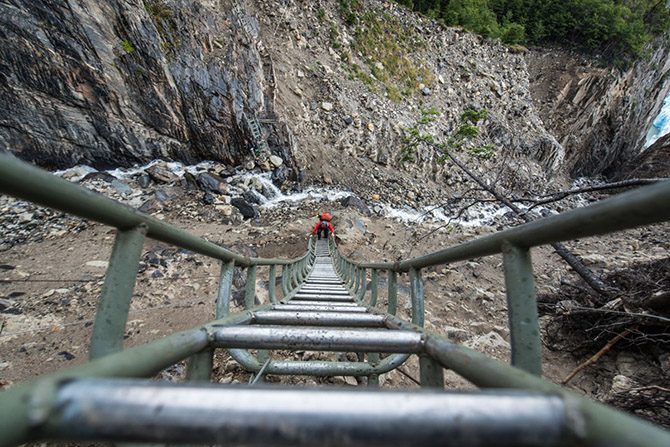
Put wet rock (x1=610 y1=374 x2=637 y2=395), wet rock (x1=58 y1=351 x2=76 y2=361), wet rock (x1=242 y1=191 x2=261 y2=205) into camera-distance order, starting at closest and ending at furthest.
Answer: wet rock (x1=610 y1=374 x2=637 y2=395) < wet rock (x1=58 y1=351 x2=76 y2=361) < wet rock (x1=242 y1=191 x2=261 y2=205)

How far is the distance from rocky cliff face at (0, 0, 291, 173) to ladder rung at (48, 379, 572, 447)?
1041cm

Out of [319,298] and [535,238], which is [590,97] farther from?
[535,238]

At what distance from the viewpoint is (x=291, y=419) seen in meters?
0.40

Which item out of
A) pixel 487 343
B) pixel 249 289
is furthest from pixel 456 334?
pixel 249 289

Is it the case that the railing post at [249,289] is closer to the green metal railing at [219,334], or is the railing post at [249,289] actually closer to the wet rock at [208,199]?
the green metal railing at [219,334]

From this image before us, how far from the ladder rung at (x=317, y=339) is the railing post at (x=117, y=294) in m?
0.30

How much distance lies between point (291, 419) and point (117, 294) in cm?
69

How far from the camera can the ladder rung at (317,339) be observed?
1.00 meters

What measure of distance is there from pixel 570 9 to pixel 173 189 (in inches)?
1271

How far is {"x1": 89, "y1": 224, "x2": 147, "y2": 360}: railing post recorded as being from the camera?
0.74 metres

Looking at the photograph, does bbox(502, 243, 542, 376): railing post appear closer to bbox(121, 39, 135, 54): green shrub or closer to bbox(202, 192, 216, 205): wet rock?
bbox(202, 192, 216, 205): wet rock

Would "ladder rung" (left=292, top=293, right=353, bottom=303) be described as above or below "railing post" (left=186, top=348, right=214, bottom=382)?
above

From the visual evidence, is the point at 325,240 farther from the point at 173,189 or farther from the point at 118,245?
the point at 118,245

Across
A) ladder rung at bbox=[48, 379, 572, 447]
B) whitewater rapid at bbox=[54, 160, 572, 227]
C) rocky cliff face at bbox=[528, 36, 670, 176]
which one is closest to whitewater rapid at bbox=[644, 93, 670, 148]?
rocky cliff face at bbox=[528, 36, 670, 176]
